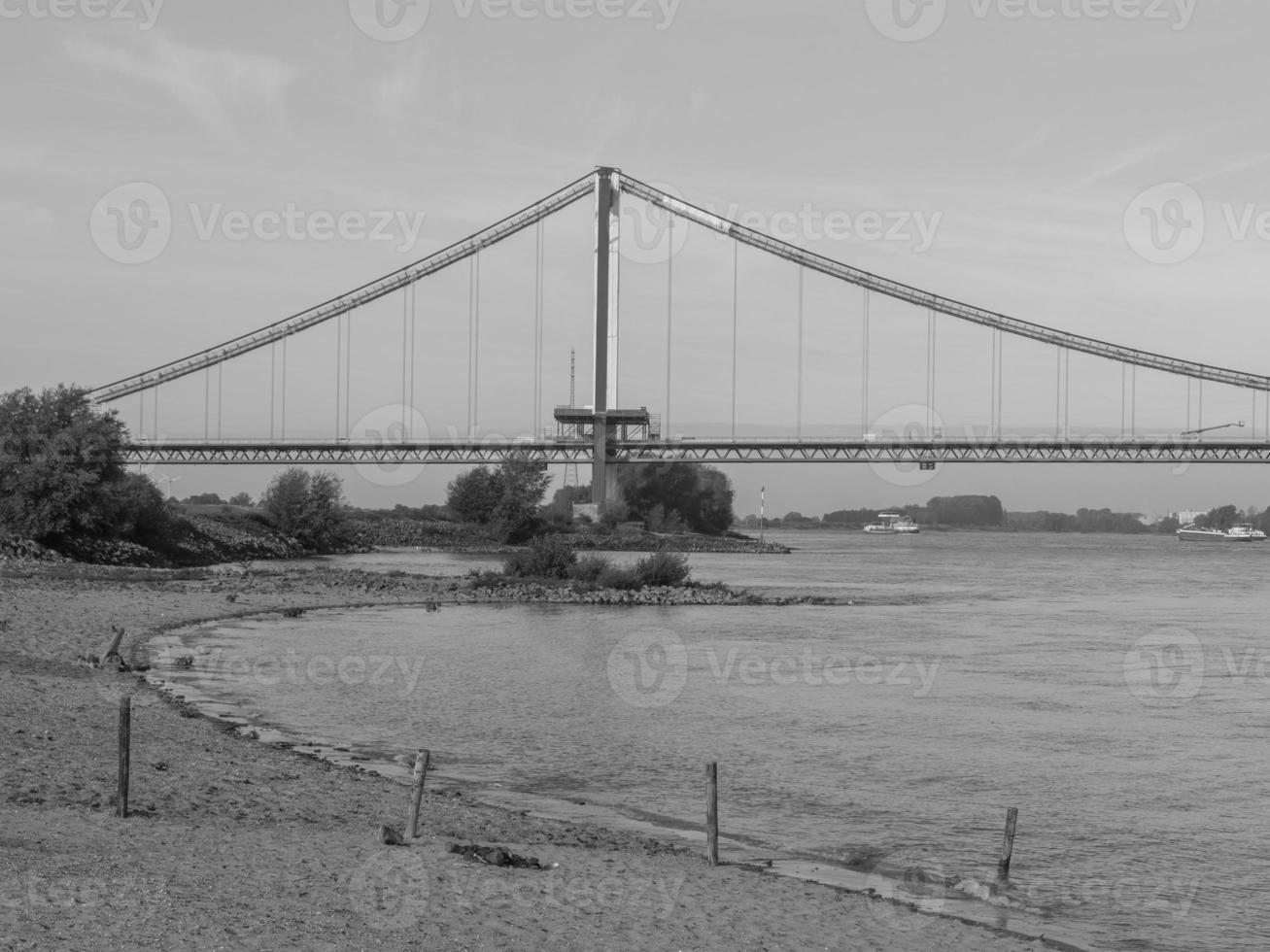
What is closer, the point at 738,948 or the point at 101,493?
the point at 738,948

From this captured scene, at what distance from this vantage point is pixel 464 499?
299 feet

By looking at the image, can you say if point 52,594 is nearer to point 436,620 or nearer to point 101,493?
point 436,620

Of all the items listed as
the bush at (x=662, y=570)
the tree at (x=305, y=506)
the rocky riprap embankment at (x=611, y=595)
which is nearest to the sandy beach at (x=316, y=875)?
the rocky riprap embankment at (x=611, y=595)

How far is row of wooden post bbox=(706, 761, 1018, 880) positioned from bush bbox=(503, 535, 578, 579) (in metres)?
33.9

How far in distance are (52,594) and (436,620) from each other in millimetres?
8691

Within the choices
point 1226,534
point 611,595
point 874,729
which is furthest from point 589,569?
point 1226,534

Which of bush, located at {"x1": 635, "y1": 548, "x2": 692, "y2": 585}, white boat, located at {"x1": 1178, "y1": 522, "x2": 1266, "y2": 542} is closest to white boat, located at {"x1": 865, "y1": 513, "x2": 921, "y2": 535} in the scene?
white boat, located at {"x1": 1178, "y1": 522, "x2": 1266, "y2": 542}

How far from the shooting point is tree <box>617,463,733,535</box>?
101 meters

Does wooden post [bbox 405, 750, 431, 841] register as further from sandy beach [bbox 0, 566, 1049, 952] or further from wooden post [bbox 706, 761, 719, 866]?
wooden post [bbox 706, 761, 719, 866]

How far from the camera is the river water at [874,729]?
1073 cm

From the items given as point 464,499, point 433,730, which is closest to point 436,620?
point 433,730

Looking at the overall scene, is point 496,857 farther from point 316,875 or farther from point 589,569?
point 589,569

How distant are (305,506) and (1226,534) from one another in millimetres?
113216

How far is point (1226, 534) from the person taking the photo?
148 m
